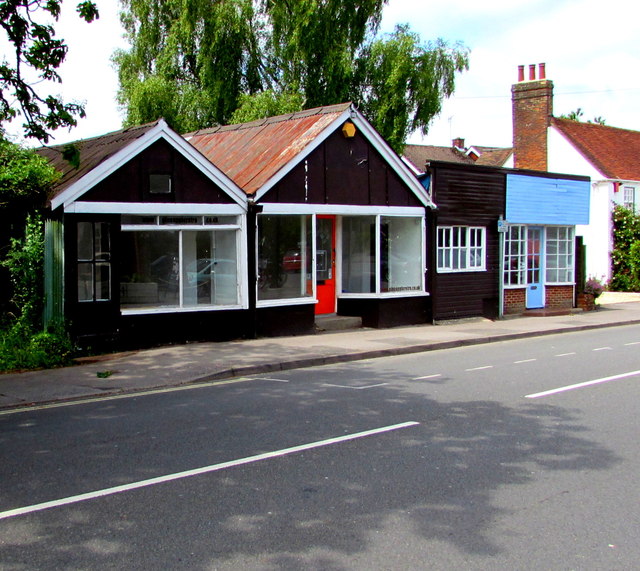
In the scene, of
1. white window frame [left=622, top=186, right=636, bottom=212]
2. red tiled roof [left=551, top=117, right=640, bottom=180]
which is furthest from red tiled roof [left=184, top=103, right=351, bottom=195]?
white window frame [left=622, top=186, right=636, bottom=212]

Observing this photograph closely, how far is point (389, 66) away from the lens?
2767 centimetres

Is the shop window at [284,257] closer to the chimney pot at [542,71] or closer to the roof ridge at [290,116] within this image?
the roof ridge at [290,116]

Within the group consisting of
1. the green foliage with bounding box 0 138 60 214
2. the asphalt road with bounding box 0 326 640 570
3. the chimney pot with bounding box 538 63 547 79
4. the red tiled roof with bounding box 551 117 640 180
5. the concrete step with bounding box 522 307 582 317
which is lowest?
the asphalt road with bounding box 0 326 640 570

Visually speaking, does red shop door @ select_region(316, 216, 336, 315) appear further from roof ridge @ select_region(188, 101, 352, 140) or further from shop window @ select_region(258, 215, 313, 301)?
roof ridge @ select_region(188, 101, 352, 140)

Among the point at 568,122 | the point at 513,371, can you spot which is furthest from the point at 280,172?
the point at 568,122

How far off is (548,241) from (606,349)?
8.56 m

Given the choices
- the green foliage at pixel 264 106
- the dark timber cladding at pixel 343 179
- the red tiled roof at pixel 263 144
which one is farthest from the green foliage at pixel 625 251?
the red tiled roof at pixel 263 144

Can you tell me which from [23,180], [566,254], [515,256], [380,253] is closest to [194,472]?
[23,180]

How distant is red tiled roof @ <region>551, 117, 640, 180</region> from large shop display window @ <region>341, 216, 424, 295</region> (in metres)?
17.2

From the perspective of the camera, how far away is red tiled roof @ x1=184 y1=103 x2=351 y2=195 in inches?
620

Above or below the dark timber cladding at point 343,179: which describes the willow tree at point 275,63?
above

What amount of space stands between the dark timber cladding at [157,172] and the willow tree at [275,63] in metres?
12.4

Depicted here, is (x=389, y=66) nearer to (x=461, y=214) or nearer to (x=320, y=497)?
(x=461, y=214)

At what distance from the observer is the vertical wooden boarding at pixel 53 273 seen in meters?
13.0
